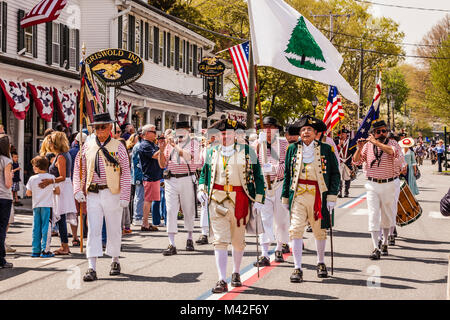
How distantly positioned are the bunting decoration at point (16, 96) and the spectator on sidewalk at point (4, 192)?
32.7 feet

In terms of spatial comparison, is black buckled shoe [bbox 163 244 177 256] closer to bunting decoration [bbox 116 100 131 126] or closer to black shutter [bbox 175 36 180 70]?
bunting decoration [bbox 116 100 131 126]

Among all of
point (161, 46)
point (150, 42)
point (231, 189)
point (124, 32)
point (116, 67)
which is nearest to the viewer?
point (231, 189)

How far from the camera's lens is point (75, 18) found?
2619cm

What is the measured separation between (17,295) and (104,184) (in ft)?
6.03

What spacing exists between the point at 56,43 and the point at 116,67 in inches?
248

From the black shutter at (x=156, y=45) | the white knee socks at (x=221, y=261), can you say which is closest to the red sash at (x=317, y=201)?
the white knee socks at (x=221, y=261)

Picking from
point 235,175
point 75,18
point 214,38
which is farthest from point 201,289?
point 214,38

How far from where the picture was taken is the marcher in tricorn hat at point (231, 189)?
7906 mm

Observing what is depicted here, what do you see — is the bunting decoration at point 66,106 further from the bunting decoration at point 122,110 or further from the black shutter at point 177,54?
the black shutter at point 177,54

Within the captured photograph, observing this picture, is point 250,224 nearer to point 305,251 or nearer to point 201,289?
point 201,289

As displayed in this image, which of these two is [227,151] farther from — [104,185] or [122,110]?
[122,110]

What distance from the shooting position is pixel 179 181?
35.4 ft

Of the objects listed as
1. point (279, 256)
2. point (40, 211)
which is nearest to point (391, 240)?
point (279, 256)

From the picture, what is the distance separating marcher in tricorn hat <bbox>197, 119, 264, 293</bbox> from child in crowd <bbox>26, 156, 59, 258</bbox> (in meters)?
3.35
